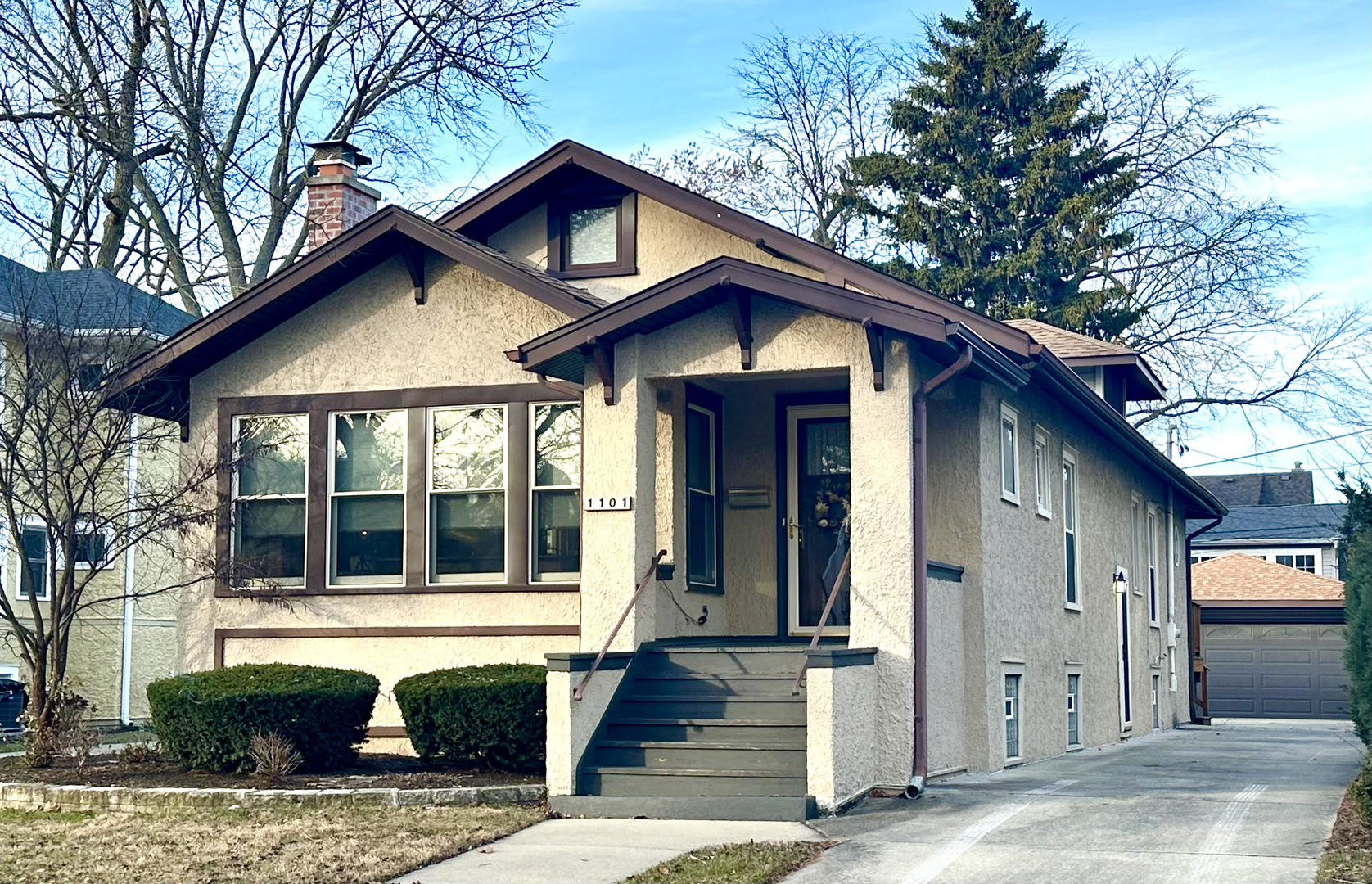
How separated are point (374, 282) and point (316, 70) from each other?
1589 centimetres

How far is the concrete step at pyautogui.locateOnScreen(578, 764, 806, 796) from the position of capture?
441 inches

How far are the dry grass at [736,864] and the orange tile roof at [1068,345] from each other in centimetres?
1341

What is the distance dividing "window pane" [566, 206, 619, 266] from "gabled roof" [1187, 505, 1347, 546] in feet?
95.5

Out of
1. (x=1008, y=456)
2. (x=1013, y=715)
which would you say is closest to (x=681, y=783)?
(x=1013, y=715)

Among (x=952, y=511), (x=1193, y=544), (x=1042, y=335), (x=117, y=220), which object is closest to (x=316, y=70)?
(x=117, y=220)

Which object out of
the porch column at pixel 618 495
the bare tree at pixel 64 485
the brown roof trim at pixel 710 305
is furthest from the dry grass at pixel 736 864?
the bare tree at pixel 64 485

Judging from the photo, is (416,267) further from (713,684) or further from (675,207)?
(713,684)

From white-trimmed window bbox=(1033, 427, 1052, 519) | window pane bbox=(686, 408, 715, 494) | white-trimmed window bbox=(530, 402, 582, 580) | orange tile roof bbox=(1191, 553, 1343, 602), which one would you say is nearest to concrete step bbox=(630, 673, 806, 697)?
white-trimmed window bbox=(530, 402, 582, 580)

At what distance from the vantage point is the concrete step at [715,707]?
1203 centimetres

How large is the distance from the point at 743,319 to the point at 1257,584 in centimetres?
2379

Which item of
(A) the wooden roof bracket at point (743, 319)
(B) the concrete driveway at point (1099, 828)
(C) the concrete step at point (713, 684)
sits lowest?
(B) the concrete driveway at point (1099, 828)

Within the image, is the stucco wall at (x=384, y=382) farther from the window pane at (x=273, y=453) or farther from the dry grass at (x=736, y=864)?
the dry grass at (x=736, y=864)

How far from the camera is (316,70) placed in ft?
97.6

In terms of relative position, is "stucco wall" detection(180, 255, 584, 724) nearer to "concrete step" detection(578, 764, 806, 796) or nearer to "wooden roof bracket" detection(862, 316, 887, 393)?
"concrete step" detection(578, 764, 806, 796)
